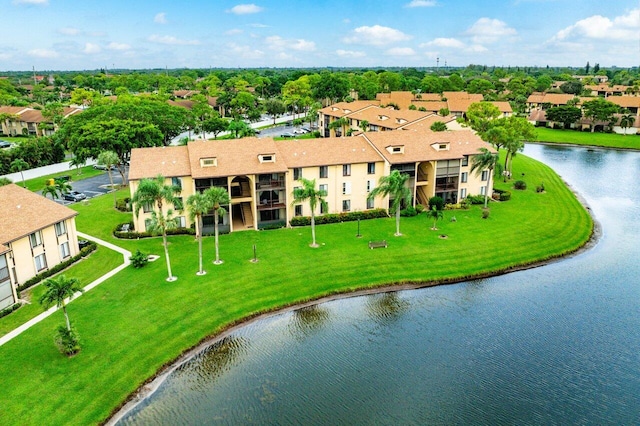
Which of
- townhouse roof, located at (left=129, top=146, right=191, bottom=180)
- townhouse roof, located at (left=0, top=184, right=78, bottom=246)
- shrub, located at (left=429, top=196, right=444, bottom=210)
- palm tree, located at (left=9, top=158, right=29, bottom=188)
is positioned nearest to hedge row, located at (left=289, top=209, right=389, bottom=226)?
shrub, located at (left=429, top=196, right=444, bottom=210)

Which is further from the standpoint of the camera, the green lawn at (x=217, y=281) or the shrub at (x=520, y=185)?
the shrub at (x=520, y=185)

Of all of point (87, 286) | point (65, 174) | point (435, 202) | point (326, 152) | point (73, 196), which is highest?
point (326, 152)

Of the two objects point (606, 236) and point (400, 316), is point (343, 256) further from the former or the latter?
point (606, 236)

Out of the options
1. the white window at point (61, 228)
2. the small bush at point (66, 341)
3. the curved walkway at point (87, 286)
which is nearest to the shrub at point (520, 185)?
the curved walkway at point (87, 286)

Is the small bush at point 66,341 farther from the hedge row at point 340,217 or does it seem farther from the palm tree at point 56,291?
the hedge row at point 340,217

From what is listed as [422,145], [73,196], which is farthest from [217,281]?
[73,196]

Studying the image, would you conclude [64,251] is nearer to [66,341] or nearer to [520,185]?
[66,341]

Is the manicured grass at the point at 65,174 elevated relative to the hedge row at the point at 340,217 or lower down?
elevated

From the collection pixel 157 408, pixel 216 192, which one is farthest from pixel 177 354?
pixel 216 192
